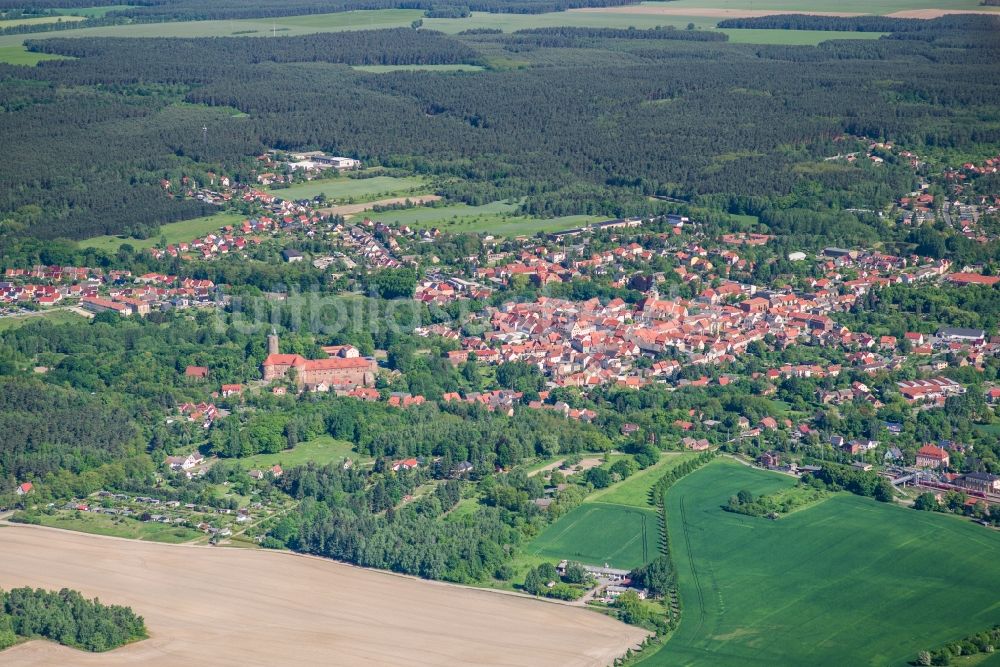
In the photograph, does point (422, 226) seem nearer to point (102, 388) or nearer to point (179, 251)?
point (179, 251)

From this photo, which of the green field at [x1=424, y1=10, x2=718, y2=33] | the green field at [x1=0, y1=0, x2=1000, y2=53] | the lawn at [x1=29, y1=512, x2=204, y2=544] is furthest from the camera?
the green field at [x1=424, y1=10, x2=718, y2=33]

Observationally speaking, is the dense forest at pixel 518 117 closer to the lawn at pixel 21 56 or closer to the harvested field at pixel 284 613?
the lawn at pixel 21 56

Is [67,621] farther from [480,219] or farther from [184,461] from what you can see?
[480,219]

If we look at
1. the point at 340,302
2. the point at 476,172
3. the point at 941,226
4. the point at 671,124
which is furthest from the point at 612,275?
the point at 671,124

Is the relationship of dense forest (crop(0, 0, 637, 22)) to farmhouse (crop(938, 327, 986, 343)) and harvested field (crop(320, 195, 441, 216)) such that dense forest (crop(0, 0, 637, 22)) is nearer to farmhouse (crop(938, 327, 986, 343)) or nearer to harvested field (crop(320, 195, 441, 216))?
harvested field (crop(320, 195, 441, 216))

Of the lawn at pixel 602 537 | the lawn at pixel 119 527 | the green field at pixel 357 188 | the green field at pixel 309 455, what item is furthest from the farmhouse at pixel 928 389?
the green field at pixel 357 188

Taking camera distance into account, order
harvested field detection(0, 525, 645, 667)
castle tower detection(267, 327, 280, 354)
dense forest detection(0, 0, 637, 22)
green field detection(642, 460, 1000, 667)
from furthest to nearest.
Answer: dense forest detection(0, 0, 637, 22), castle tower detection(267, 327, 280, 354), green field detection(642, 460, 1000, 667), harvested field detection(0, 525, 645, 667)

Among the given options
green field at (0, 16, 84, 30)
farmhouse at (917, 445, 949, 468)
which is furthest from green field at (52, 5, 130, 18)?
farmhouse at (917, 445, 949, 468)
